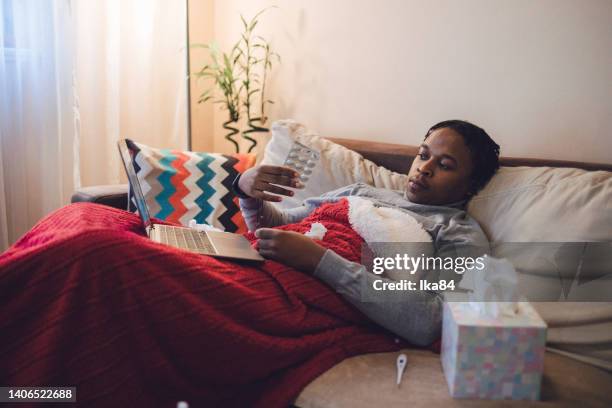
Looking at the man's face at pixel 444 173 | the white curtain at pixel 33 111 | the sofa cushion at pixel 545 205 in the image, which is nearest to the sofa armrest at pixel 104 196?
the white curtain at pixel 33 111

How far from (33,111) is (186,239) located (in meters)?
1.22

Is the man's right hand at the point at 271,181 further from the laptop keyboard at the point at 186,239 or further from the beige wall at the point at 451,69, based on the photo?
the beige wall at the point at 451,69

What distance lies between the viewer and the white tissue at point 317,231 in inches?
53.6

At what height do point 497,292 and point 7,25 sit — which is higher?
point 7,25

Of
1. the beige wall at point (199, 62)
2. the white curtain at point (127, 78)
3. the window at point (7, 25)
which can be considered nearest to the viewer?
the window at point (7, 25)

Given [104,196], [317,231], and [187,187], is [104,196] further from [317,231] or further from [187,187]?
[317,231]

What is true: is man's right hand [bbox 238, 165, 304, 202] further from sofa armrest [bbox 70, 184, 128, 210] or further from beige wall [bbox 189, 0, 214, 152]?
beige wall [bbox 189, 0, 214, 152]

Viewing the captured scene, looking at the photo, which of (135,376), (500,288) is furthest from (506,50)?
(135,376)

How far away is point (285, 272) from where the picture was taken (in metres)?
1.20

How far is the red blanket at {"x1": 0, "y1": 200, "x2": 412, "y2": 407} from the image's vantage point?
0.91m

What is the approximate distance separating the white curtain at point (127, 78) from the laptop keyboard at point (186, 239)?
3.74 feet

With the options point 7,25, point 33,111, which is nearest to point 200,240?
point 33,111

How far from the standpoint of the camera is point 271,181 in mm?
1419

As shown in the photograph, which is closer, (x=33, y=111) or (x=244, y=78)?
(x=33, y=111)
